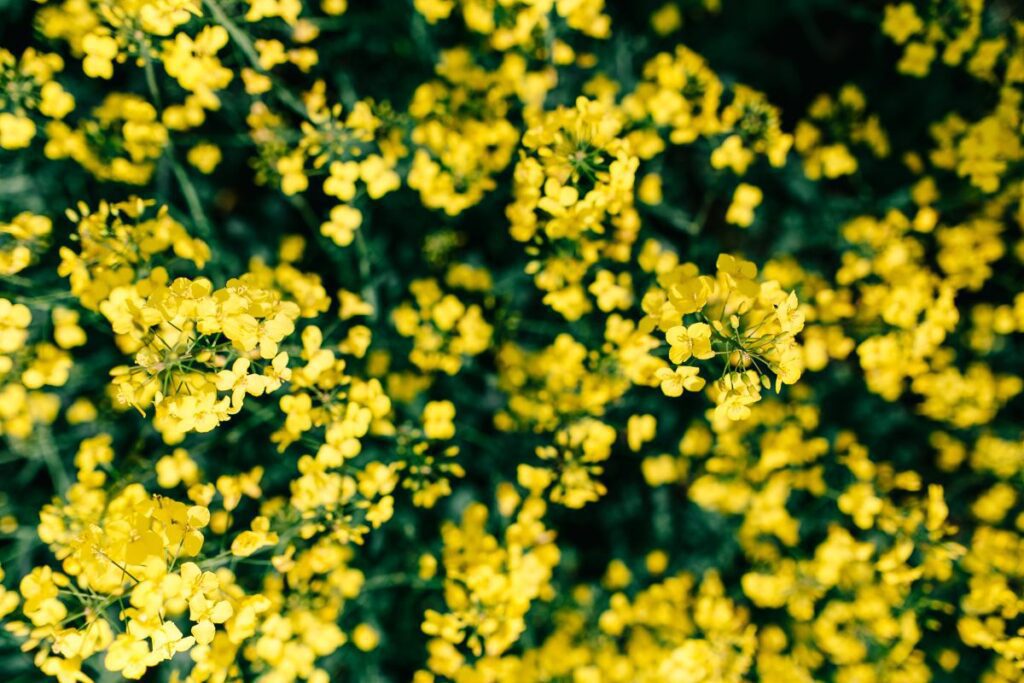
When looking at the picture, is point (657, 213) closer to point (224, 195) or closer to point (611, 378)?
A: point (611, 378)

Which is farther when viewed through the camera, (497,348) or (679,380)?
(497,348)

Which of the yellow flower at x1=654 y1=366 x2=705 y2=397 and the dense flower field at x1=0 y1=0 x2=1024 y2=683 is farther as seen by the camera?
the dense flower field at x1=0 y1=0 x2=1024 y2=683

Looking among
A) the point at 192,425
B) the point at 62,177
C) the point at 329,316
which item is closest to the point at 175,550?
the point at 192,425

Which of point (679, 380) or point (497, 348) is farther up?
point (679, 380)

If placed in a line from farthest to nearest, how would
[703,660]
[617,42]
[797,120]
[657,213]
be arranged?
[797,120] < [617,42] < [657,213] < [703,660]

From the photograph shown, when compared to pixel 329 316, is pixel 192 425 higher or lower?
higher

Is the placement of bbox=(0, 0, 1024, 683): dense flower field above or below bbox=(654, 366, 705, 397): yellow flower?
below

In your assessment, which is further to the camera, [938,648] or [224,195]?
[224,195]

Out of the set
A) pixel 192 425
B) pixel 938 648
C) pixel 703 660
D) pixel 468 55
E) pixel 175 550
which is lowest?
pixel 938 648
